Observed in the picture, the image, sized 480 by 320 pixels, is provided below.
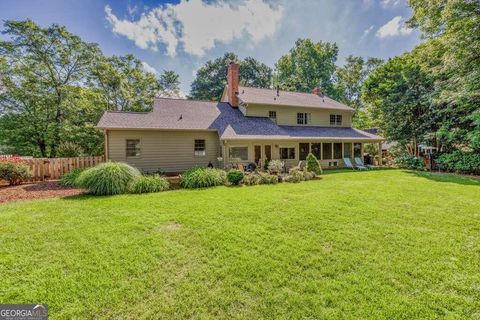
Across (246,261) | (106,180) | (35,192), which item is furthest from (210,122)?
(246,261)

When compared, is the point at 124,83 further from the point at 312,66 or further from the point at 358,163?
the point at 312,66

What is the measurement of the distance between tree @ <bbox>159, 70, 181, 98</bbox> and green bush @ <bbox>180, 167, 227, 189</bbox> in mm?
25052

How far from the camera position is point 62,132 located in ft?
60.4

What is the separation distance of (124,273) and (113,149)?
11.5 metres

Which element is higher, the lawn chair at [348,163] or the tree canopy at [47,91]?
the tree canopy at [47,91]

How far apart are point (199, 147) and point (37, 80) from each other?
15826 millimetres

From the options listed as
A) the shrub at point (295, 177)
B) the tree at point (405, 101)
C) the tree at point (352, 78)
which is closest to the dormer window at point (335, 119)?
the tree at point (405, 101)

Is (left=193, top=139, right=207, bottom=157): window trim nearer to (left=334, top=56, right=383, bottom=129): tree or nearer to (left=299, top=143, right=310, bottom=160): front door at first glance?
(left=299, top=143, right=310, bottom=160): front door

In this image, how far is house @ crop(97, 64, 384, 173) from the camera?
44.1 ft

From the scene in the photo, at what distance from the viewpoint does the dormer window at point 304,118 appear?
1886 centimetres

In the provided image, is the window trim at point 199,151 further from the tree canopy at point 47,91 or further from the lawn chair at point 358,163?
the lawn chair at point 358,163

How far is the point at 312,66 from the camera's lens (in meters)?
37.1

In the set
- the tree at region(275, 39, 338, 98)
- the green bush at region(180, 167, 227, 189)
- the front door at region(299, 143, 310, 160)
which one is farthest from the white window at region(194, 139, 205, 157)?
the tree at region(275, 39, 338, 98)

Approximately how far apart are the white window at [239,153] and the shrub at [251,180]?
4.18 metres
